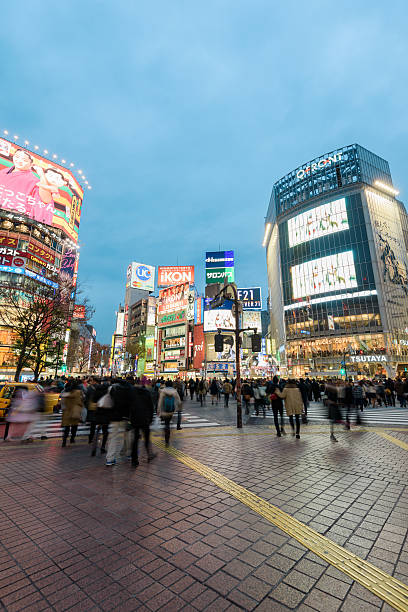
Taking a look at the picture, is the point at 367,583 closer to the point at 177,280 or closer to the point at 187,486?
the point at 187,486

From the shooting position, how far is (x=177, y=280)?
3189 inches

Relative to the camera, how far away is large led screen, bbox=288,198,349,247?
6419 centimetres

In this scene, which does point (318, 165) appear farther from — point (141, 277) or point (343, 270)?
point (141, 277)

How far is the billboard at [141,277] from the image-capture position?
89594 millimetres

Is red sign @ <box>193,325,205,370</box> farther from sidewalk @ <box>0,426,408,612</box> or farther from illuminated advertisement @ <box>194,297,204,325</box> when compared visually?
sidewalk @ <box>0,426,408,612</box>

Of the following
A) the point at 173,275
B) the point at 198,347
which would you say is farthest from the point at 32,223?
the point at 198,347

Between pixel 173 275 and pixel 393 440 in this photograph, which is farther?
pixel 173 275

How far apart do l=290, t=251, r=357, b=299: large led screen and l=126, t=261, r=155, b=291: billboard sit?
149 feet

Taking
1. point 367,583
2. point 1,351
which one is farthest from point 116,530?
point 1,351

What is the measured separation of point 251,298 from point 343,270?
20487mm

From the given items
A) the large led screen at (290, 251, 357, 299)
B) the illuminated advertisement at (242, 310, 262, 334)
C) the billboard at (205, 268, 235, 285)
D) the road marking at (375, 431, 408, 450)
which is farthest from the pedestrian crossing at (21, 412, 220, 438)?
the large led screen at (290, 251, 357, 299)

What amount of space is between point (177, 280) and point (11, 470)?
76.1 metres

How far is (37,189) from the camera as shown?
5422 cm

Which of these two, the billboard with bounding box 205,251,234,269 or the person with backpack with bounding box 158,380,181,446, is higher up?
the billboard with bounding box 205,251,234,269
